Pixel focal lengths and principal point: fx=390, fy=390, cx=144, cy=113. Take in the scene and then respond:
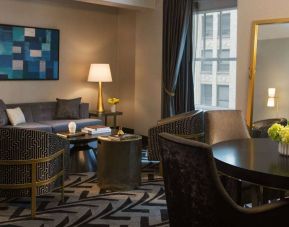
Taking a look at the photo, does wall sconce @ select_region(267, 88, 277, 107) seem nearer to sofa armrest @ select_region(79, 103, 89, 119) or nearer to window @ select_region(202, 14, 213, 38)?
window @ select_region(202, 14, 213, 38)

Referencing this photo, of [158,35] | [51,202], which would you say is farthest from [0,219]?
[158,35]

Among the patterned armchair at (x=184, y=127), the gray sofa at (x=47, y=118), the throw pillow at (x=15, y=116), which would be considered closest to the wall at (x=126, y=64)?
the gray sofa at (x=47, y=118)

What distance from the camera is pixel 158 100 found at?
691 cm

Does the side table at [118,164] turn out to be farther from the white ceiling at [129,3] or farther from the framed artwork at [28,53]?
the white ceiling at [129,3]

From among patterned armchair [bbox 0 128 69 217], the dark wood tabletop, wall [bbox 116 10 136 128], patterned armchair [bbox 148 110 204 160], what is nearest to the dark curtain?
wall [bbox 116 10 136 128]

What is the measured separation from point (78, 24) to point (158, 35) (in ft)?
4.88

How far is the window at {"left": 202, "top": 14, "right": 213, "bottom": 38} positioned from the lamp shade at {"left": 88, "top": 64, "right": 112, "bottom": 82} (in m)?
1.81

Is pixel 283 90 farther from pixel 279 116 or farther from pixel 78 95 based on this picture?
pixel 78 95

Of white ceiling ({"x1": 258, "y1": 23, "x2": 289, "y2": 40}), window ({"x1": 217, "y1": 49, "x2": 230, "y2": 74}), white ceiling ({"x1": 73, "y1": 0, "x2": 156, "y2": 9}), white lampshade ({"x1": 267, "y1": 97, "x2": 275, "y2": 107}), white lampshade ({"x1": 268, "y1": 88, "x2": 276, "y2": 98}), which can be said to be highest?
white ceiling ({"x1": 73, "y1": 0, "x2": 156, "y2": 9})

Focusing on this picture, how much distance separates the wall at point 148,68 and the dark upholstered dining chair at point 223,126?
Answer: 3.35m

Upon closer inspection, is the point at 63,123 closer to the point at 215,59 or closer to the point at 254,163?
the point at 215,59

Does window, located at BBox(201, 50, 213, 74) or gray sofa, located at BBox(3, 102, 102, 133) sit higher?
window, located at BBox(201, 50, 213, 74)

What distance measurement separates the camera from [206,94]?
644cm

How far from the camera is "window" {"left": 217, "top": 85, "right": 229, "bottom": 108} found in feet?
20.1
